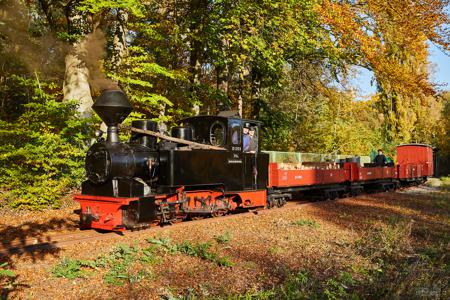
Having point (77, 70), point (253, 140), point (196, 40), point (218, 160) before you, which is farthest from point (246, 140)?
point (196, 40)

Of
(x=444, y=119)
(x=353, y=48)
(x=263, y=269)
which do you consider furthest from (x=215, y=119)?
(x=444, y=119)

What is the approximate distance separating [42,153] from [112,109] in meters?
4.54

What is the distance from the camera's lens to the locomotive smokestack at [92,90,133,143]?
27.6ft

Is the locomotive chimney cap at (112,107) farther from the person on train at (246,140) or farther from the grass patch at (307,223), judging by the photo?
the grass patch at (307,223)

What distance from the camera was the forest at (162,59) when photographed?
39.6ft

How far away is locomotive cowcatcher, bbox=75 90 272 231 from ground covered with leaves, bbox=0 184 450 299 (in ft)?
1.82

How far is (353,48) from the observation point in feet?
57.5

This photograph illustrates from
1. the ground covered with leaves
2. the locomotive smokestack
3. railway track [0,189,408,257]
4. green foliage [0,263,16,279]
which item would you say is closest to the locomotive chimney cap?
the locomotive smokestack

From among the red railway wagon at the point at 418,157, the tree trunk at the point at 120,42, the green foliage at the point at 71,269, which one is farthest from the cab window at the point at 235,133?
the red railway wagon at the point at 418,157

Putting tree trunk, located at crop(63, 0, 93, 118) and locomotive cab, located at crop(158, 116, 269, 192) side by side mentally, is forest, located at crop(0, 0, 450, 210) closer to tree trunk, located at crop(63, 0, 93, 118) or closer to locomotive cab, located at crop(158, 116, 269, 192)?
tree trunk, located at crop(63, 0, 93, 118)

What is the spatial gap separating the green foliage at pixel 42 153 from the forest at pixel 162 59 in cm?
4

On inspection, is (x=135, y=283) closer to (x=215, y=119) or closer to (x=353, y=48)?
(x=215, y=119)

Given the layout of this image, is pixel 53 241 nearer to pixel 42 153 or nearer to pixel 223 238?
pixel 223 238

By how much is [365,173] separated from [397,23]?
646cm
